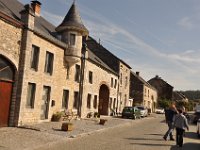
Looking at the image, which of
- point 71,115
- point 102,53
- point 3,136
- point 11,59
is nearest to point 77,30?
point 71,115

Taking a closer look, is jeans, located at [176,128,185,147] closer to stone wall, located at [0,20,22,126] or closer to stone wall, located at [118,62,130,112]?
stone wall, located at [0,20,22,126]

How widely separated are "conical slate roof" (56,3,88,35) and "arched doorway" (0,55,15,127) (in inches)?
330

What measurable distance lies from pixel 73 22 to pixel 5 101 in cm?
1036

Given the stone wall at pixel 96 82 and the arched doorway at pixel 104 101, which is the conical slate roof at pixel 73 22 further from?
the arched doorway at pixel 104 101

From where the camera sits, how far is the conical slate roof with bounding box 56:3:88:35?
24.3 meters

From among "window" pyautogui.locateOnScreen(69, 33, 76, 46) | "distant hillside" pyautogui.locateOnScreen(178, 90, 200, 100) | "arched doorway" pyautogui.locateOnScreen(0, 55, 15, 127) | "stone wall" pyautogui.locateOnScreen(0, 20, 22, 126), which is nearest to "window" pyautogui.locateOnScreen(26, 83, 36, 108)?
"stone wall" pyautogui.locateOnScreen(0, 20, 22, 126)

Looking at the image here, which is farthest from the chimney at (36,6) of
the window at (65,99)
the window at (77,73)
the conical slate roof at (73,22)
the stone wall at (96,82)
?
the window at (65,99)

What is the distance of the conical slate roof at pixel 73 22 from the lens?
24.3 metres

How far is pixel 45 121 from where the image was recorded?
20922 millimetres

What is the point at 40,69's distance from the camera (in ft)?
65.3

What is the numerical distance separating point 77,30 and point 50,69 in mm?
4469

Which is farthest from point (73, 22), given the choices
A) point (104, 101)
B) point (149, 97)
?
point (149, 97)

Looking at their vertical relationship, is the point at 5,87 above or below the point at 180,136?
above

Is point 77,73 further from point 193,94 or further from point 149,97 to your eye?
point 193,94
